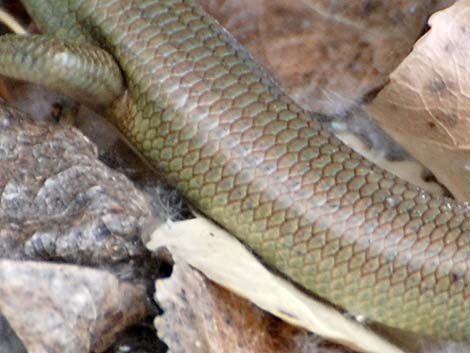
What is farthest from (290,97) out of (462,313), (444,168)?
(462,313)

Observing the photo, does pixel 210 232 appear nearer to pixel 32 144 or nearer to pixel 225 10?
pixel 32 144

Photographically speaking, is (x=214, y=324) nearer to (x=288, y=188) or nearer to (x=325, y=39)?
(x=288, y=188)

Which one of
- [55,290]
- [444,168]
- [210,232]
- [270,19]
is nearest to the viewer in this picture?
[55,290]

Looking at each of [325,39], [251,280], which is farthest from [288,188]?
[325,39]

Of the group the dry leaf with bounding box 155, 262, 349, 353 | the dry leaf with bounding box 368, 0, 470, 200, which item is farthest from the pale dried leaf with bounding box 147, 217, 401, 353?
the dry leaf with bounding box 368, 0, 470, 200

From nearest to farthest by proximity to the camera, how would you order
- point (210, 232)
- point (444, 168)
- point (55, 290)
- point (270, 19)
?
point (55, 290) < point (210, 232) < point (444, 168) < point (270, 19)

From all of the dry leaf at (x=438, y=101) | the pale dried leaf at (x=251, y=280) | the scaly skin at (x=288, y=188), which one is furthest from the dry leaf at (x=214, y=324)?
the dry leaf at (x=438, y=101)

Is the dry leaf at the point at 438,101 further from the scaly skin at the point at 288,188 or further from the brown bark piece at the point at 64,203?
the brown bark piece at the point at 64,203
